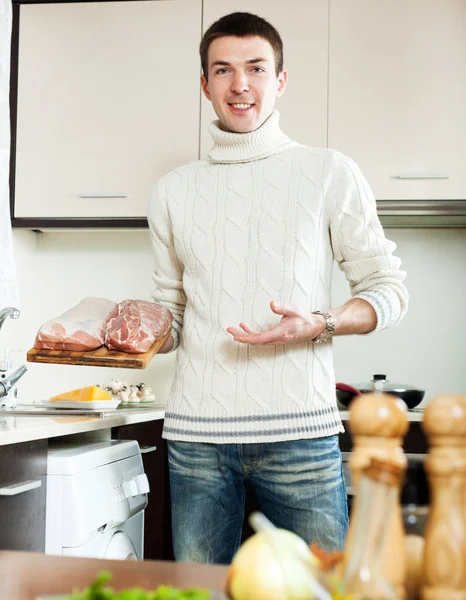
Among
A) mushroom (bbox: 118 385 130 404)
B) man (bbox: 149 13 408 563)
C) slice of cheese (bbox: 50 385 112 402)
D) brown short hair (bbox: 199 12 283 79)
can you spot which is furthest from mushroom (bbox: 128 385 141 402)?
brown short hair (bbox: 199 12 283 79)

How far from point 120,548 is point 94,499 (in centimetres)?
22

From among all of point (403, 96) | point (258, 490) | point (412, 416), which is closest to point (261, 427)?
point (258, 490)

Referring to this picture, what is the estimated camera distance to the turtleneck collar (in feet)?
4.82

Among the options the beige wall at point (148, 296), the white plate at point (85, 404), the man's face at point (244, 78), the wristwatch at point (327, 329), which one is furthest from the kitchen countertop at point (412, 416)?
the man's face at point (244, 78)

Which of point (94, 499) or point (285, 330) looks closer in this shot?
point (285, 330)

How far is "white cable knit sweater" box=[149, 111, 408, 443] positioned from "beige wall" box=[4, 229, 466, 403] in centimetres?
147

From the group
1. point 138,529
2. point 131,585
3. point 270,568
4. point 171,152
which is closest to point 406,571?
point 270,568

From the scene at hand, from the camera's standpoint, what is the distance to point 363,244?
4.51ft

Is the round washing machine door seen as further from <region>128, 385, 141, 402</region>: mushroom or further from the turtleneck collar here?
the turtleneck collar

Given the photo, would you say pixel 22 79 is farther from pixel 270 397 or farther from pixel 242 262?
pixel 270 397

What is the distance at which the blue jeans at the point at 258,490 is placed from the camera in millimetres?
1297

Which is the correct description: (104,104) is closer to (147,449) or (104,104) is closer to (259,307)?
(147,449)

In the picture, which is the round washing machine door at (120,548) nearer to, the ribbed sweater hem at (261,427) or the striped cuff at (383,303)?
the ribbed sweater hem at (261,427)

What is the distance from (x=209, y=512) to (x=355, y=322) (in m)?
0.41
